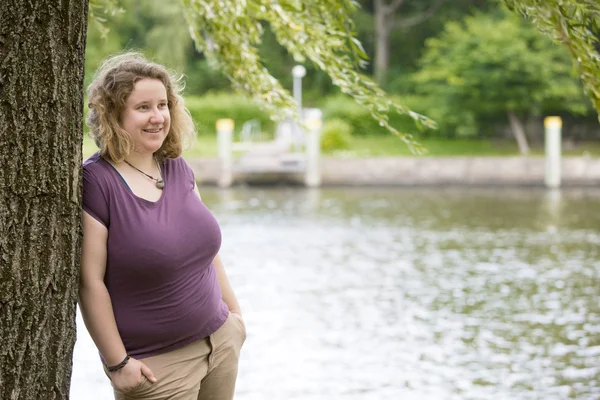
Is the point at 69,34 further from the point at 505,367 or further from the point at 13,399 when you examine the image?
the point at 505,367

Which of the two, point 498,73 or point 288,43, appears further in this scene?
point 498,73

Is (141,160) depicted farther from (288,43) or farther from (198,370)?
(288,43)

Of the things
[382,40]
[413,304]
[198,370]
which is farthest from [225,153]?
[198,370]

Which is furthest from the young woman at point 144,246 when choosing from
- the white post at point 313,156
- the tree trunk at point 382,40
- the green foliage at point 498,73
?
the tree trunk at point 382,40

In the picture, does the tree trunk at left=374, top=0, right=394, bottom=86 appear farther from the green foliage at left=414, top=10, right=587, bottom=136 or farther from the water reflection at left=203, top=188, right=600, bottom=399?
the water reflection at left=203, top=188, right=600, bottom=399

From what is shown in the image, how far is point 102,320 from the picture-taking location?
2.62 metres

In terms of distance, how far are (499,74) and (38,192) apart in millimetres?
25301

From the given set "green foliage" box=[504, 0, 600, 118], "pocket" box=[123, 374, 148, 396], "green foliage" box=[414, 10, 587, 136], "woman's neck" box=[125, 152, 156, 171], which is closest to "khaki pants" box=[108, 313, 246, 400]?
"pocket" box=[123, 374, 148, 396]

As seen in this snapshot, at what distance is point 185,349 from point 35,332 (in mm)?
444

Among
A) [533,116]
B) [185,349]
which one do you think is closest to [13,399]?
[185,349]

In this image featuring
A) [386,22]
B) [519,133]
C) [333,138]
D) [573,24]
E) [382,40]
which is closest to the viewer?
[573,24]

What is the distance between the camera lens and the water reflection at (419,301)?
657 centimetres

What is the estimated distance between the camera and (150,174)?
9.00 feet

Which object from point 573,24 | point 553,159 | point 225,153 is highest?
point 573,24
